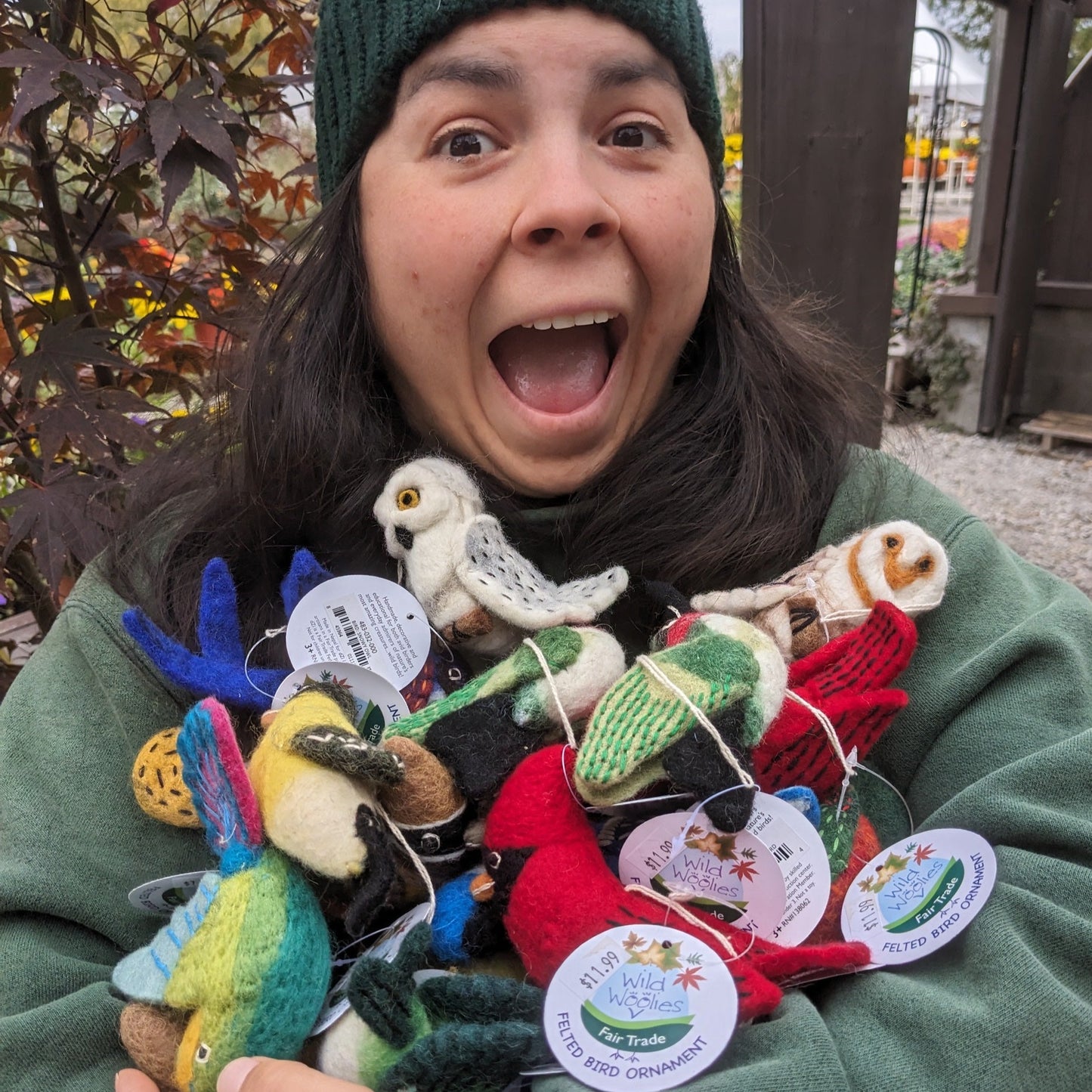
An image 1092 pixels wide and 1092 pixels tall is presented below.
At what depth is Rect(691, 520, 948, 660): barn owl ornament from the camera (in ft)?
2.83

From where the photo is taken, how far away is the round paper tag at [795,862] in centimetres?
70

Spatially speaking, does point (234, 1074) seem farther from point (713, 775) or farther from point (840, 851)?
point (840, 851)

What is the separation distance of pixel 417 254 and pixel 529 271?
5.0 inches

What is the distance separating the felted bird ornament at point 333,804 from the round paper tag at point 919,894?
40 cm

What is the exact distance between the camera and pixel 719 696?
70cm

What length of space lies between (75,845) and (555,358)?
29.8 inches

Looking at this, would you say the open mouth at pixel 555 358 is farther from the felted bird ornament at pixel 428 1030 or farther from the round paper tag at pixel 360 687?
the felted bird ornament at pixel 428 1030

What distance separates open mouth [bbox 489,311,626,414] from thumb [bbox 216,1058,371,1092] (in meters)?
0.74

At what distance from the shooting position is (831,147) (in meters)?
2.32

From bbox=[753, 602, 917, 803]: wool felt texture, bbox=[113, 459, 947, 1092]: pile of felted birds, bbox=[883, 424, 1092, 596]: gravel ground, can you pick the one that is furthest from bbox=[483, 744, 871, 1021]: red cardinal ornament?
bbox=[883, 424, 1092, 596]: gravel ground

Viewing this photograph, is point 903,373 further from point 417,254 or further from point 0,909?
point 0,909

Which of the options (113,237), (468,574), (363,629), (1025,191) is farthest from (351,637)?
(1025,191)

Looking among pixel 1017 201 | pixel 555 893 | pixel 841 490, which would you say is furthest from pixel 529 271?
pixel 1017 201

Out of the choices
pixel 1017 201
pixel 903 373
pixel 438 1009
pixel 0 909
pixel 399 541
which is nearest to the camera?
pixel 438 1009
